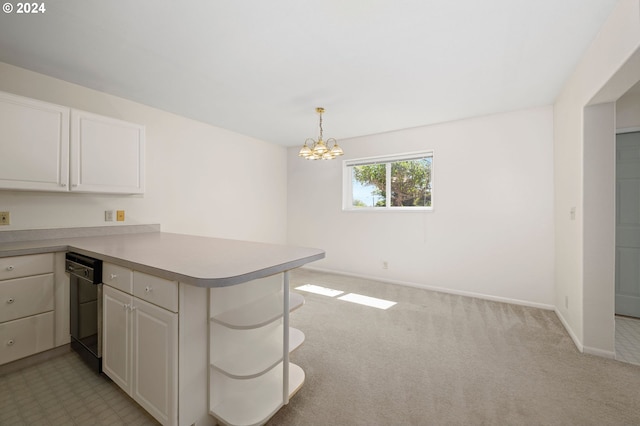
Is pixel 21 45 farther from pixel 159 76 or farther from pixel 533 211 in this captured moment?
pixel 533 211

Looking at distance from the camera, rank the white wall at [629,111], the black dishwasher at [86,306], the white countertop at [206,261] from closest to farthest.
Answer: the white countertop at [206,261] → the black dishwasher at [86,306] → the white wall at [629,111]

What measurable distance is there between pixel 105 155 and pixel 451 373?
3.50m

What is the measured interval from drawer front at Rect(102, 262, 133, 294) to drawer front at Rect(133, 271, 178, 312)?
64 mm

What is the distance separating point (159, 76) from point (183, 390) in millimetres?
2623

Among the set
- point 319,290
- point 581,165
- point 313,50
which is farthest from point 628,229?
point 313,50

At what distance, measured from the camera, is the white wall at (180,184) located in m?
2.46

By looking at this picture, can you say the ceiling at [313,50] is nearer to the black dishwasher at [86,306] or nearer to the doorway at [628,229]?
the doorway at [628,229]

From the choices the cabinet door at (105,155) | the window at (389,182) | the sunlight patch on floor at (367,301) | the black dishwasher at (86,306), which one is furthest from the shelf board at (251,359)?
the window at (389,182)

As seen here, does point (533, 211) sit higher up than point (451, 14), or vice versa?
point (451, 14)

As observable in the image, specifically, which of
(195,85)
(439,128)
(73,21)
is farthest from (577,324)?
(73,21)

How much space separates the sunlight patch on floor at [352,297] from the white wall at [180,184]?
1458mm

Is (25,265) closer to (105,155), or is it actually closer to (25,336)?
(25,336)

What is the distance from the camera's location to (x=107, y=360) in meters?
1.75

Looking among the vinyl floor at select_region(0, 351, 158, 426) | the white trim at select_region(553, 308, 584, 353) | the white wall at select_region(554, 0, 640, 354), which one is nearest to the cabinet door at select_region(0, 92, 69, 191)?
the vinyl floor at select_region(0, 351, 158, 426)
